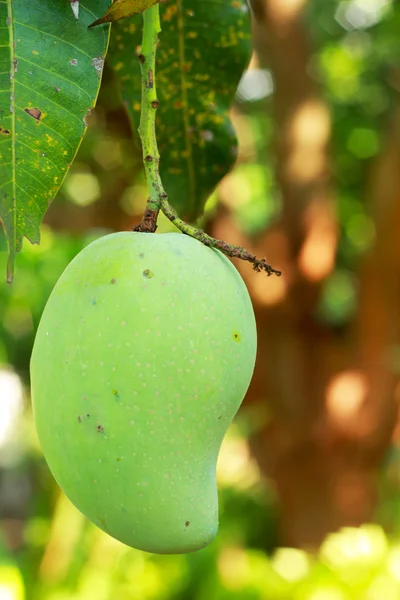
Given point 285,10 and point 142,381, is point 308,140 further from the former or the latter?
point 142,381

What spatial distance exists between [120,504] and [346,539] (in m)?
2.22

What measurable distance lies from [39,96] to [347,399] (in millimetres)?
2380

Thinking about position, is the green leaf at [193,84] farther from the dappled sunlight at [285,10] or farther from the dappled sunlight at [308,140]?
the dappled sunlight at [285,10]

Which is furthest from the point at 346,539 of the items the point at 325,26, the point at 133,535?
the point at 133,535

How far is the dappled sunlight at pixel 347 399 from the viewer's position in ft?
8.82

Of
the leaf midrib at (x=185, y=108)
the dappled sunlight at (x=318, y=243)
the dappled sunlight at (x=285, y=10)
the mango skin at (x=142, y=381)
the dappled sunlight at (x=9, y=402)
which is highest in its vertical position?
the dappled sunlight at (x=285, y=10)

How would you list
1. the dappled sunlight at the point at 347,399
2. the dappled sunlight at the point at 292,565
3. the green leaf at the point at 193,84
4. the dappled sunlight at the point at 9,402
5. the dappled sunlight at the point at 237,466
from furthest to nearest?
the dappled sunlight at the point at 237,466
the dappled sunlight at the point at 9,402
the dappled sunlight at the point at 347,399
the dappled sunlight at the point at 292,565
the green leaf at the point at 193,84

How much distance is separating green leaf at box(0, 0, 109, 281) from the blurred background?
4.79 feet

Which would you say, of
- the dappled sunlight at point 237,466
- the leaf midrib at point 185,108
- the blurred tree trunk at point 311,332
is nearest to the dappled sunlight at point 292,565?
the blurred tree trunk at point 311,332

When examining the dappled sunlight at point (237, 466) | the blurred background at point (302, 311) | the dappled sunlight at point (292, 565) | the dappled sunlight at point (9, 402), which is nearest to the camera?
the blurred background at point (302, 311)

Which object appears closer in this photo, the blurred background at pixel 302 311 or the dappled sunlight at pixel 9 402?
the blurred background at pixel 302 311

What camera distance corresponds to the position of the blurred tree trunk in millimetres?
2479

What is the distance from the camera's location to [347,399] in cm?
270

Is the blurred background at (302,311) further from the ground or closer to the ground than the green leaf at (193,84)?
closer to the ground
